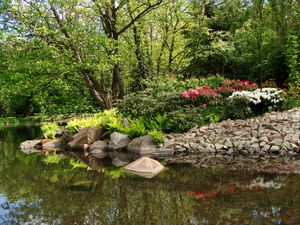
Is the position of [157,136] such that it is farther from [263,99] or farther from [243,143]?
[263,99]

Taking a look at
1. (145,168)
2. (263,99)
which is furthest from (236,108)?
(145,168)

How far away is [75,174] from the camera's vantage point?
766 centimetres

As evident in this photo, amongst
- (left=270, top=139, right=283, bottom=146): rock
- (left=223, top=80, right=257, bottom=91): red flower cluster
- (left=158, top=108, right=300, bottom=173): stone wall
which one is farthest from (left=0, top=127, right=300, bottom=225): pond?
(left=223, top=80, right=257, bottom=91): red flower cluster

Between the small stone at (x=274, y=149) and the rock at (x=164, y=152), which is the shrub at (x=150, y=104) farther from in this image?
the small stone at (x=274, y=149)

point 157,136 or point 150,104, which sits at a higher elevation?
point 150,104

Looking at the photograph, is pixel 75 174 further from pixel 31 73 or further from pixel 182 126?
pixel 31 73

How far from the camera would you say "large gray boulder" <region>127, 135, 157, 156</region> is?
32.9 feet

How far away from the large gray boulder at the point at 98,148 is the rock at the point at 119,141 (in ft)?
0.99

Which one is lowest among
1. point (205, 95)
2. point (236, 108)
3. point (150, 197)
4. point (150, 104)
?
point (150, 197)

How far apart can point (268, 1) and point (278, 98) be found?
9043 millimetres

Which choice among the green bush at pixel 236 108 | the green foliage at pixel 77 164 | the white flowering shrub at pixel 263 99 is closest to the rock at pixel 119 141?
the green foliage at pixel 77 164

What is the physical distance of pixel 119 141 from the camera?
11.1 metres

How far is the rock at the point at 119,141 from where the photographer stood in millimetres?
11117

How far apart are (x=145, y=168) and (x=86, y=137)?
4963 millimetres
